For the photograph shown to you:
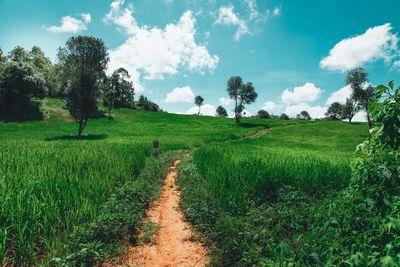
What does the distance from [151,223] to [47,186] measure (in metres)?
2.78

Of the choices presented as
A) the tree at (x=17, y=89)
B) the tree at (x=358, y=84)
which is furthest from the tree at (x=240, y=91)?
the tree at (x=17, y=89)

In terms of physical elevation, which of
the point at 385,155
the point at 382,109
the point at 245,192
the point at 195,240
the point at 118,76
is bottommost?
the point at 195,240

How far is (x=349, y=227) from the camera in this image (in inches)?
129

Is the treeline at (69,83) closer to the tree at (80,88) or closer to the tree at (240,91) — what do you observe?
the tree at (80,88)

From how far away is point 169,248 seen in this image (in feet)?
20.0

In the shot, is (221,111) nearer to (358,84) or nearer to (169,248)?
(358,84)

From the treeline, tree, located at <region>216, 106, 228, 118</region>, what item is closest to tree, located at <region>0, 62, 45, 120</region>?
the treeline

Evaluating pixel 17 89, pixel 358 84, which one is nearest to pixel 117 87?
pixel 17 89

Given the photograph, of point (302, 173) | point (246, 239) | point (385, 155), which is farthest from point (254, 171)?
point (385, 155)

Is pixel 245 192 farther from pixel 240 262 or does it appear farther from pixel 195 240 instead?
pixel 240 262

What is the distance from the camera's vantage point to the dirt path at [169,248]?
5.50m

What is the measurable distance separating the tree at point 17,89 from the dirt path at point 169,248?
47789 millimetres

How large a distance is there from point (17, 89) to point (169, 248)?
52279 mm

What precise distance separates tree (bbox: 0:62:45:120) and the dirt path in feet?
157
